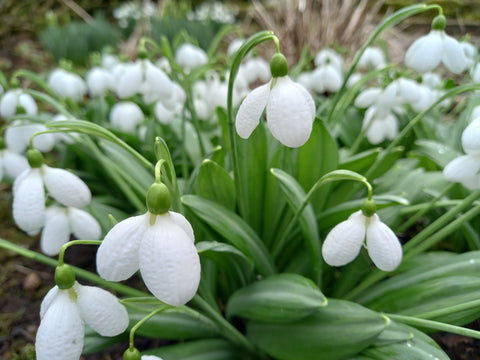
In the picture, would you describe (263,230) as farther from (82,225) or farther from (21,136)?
(21,136)

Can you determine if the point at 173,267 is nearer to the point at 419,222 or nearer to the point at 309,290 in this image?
the point at 309,290

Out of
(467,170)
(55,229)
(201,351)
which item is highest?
(467,170)

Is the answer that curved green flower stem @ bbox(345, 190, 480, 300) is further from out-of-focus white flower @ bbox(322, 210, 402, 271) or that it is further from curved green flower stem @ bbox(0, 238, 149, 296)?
curved green flower stem @ bbox(0, 238, 149, 296)

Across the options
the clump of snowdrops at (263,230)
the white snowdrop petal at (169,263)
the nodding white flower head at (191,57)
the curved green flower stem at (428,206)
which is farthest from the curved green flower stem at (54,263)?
the nodding white flower head at (191,57)

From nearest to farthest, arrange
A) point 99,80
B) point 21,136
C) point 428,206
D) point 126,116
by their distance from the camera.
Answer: point 428,206
point 21,136
point 126,116
point 99,80

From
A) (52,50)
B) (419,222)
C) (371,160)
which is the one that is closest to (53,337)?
(371,160)

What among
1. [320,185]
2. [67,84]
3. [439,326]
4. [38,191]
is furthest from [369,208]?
[67,84]
